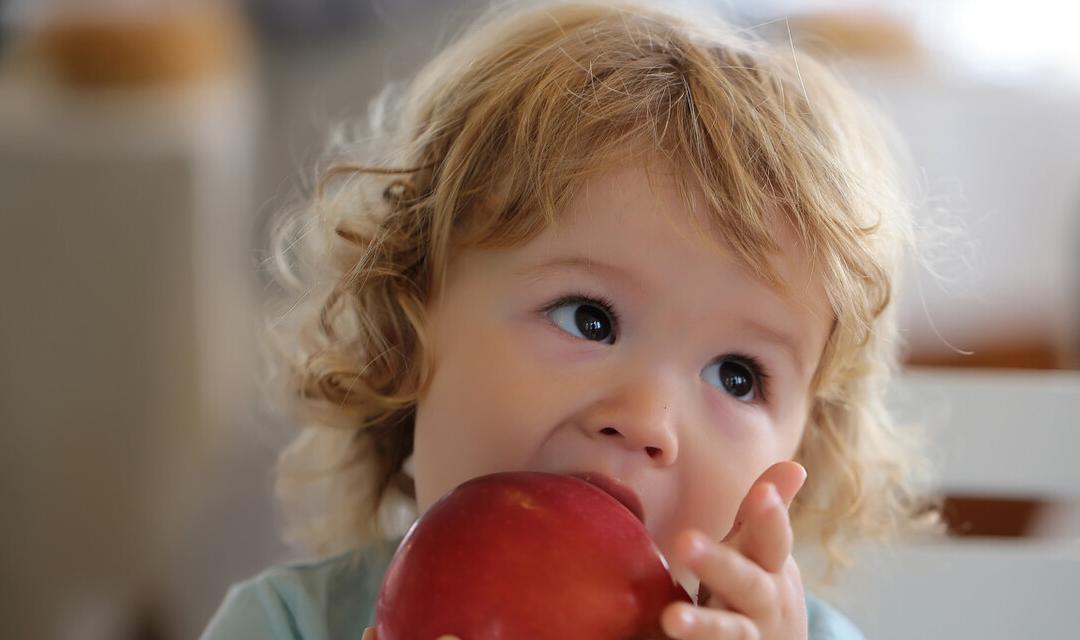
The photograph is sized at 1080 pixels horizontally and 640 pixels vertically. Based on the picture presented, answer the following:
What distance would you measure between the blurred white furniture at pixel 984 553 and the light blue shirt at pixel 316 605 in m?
0.16

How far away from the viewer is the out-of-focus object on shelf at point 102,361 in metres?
1.95

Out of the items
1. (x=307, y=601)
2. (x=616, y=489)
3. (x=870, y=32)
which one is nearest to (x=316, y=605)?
(x=307, y=601)

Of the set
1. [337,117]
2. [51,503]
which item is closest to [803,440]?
[51,503]

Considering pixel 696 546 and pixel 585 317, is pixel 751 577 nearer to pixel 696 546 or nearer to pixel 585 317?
pixel 696 546

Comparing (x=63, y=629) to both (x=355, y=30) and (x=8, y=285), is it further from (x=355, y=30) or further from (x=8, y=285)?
(x=355, y=30)

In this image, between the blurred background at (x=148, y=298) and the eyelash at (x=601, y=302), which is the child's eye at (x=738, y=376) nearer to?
the eyelash at (x=601, y=302)

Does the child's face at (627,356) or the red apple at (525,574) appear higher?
the child's face at (627,356)

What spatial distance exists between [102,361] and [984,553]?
1396 mm

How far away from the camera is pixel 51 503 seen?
196 cm

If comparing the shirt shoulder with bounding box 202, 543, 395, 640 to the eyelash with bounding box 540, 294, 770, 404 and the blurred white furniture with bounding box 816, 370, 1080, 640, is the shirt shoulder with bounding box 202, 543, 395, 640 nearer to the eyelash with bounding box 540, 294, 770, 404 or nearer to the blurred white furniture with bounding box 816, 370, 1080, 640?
the eyelash with bounding box 540, 294, 770, 404

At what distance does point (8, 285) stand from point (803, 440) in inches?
55.8

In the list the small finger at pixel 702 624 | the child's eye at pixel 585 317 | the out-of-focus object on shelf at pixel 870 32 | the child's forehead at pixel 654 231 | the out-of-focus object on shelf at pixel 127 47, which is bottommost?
the small finger at pixel 702 624

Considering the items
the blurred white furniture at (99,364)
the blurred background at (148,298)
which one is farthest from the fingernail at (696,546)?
the blurred white furniture at (99,364)

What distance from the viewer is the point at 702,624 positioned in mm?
578
